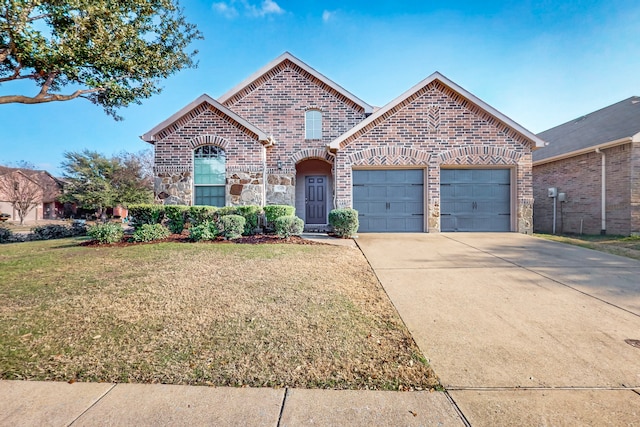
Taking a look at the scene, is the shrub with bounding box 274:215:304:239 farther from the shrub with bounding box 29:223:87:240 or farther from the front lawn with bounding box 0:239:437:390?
the shrub with bounding box 29:223:87:240

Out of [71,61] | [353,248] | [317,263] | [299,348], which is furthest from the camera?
[353,248]

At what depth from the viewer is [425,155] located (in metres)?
10.5

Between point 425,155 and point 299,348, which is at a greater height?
point 425,155

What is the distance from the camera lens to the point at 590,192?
12.9 m

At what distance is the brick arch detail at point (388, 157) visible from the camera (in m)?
10.4

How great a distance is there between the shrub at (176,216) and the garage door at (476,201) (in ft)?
29.6

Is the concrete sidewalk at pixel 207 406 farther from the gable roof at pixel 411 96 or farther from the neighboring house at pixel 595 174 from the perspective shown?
the neighboring house at pixel 595 174

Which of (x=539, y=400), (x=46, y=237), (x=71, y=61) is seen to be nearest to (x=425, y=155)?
(x=539, y=400)

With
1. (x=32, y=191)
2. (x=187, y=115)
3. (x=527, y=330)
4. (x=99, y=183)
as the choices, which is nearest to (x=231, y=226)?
(x=187, y=115)

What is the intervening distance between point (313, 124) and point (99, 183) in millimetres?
21028

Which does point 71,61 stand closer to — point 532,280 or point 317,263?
point 317,263

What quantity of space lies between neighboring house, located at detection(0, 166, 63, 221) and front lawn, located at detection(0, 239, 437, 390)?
1097 inches

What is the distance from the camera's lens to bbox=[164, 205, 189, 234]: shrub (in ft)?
29.8

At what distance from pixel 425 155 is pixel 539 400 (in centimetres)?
930
